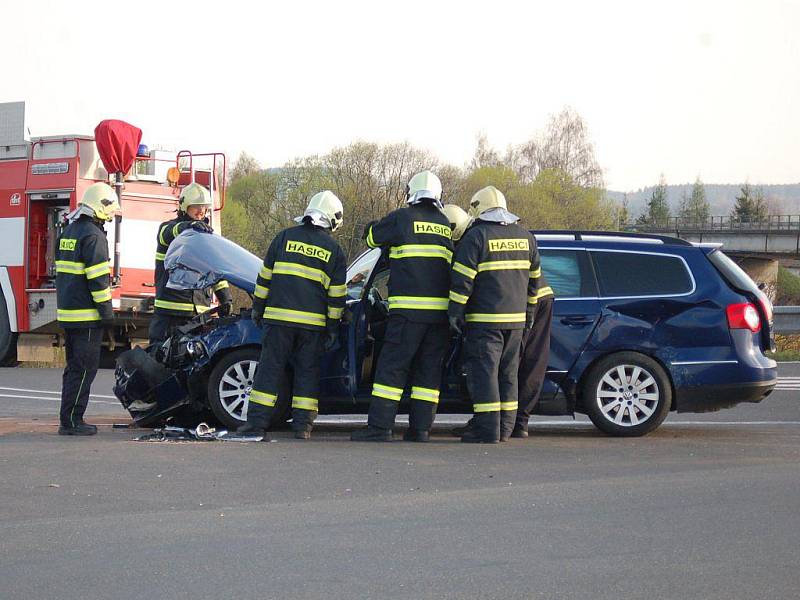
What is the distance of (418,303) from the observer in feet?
30.6

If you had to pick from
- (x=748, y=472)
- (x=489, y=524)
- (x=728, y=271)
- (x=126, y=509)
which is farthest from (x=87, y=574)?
(x=728, y=271)

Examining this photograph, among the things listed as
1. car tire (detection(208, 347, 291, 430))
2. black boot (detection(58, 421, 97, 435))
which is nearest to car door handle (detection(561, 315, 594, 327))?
car tire (detection(208, 347, 291, 430))

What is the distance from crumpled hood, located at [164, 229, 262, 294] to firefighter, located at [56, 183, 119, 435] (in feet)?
2.04

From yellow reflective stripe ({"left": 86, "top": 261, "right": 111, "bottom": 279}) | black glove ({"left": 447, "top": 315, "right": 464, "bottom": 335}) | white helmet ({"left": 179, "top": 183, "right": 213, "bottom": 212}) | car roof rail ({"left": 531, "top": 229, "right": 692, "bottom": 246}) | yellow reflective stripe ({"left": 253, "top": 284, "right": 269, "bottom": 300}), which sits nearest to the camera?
black glove ({"left": 447, "top": 315, "right": 464, "bottom": 335})

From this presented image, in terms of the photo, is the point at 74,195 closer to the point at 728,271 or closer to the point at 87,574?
the point at 728,271

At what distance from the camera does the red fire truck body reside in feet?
58.4

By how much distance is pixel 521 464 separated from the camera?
27.0 ft

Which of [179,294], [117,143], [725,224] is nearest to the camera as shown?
[179,294]

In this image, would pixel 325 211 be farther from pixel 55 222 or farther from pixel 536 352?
pixel 55 222

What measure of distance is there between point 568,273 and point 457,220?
1007 millimetres

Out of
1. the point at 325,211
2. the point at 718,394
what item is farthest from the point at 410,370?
the point at 718,394

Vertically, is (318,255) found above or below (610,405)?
above

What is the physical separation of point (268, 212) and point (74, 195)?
5119 cm

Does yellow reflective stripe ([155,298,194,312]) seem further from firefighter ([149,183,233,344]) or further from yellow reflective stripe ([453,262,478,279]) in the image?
yellow reflective stripe ([453,262,478,279])
